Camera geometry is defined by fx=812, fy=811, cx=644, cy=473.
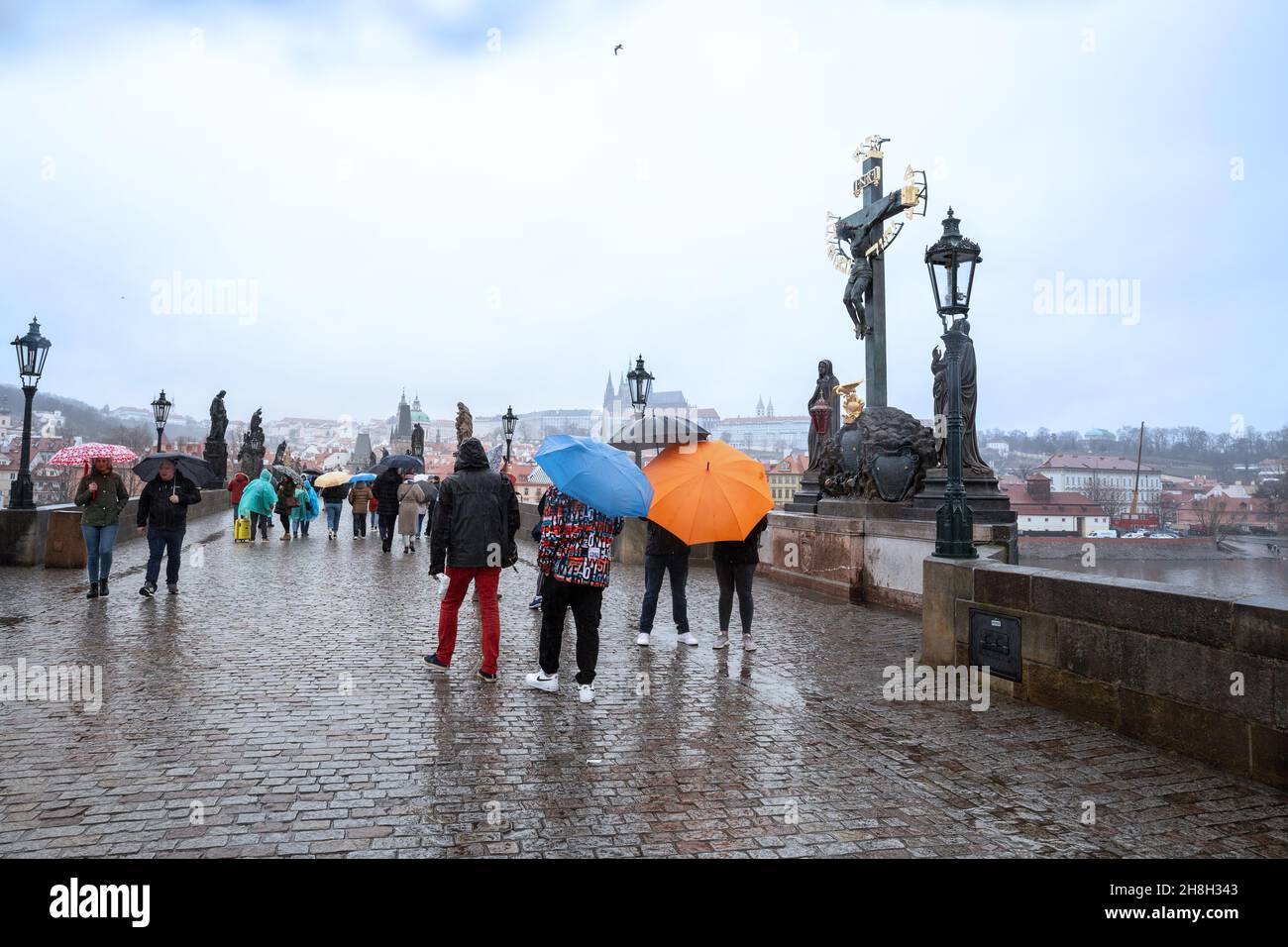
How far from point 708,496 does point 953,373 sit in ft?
7.82

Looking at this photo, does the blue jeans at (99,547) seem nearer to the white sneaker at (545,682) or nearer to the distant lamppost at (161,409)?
the white sneaker at (545,682)

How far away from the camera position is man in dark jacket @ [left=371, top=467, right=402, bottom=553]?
674 inches

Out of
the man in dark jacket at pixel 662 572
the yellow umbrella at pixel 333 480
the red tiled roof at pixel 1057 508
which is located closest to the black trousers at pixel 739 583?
the man in dark jacket at pixel 662 572

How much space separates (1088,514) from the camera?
3531 centimetres

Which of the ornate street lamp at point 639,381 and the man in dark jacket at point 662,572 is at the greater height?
the ornate street lamp at point 639,381

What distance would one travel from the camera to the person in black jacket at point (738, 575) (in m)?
7.30

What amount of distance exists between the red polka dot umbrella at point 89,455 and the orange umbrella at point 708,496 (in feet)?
23.0

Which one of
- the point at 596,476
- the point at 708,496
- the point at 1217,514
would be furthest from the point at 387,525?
the point at 1217,514

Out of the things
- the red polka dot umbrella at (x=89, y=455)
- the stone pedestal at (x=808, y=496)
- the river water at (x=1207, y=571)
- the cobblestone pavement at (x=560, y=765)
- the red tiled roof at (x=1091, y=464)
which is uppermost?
the red tiled roof at (x=1091, y=464)

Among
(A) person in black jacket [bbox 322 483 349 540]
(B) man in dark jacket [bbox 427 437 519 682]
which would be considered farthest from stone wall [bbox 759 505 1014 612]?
(A) person in black jacket [bbox 322 483 349 540]

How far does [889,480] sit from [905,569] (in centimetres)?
167

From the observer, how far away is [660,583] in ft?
24.7
